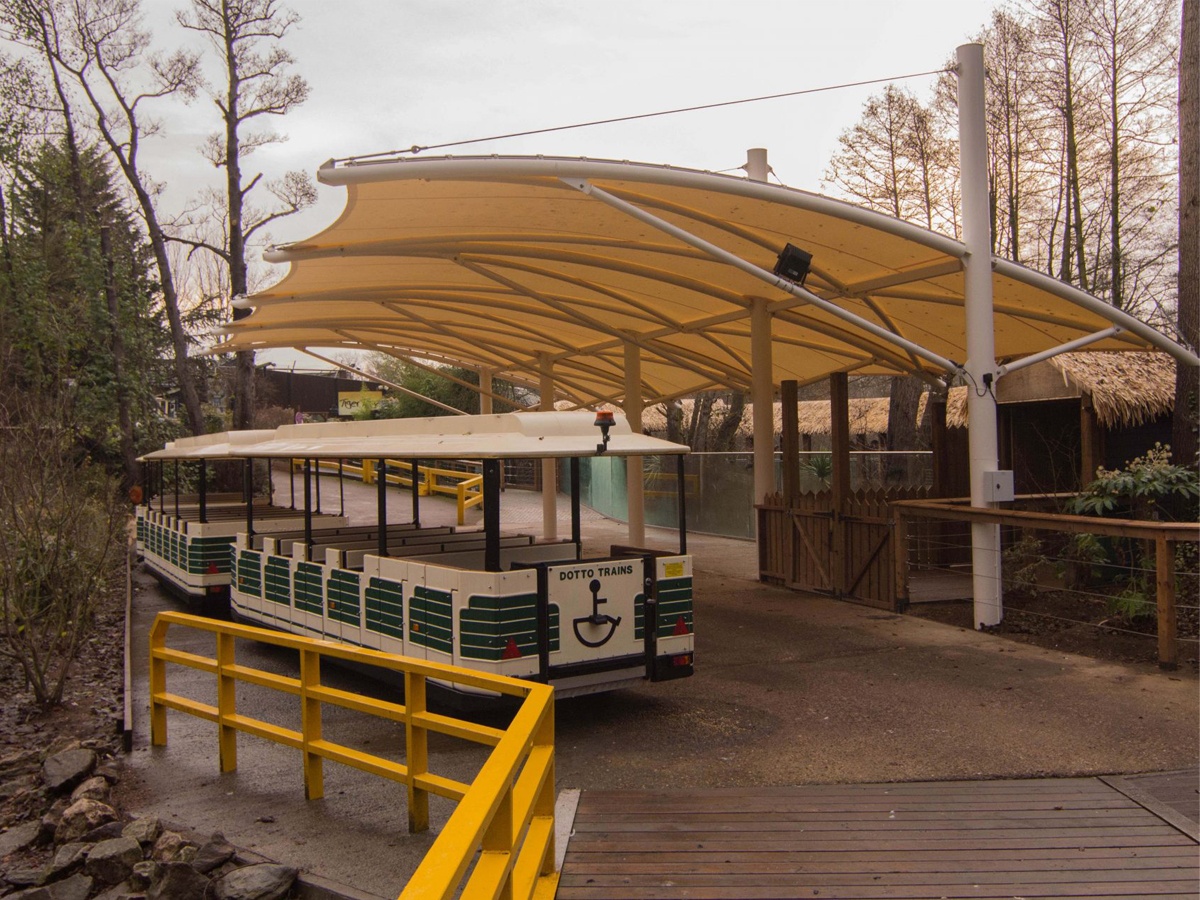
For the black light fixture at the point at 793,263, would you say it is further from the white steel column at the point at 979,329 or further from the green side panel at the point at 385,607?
the green side panel at the point at 385,607

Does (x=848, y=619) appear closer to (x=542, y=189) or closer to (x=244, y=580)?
(x=542, y=189)

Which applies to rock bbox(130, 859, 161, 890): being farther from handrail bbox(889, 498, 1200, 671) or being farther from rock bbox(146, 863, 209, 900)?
handrail bbox(889, 498, 1200, 671)

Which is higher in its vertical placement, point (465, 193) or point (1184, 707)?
point (465, 193)

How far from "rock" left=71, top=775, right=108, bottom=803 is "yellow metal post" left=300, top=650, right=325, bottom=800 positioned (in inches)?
61.7

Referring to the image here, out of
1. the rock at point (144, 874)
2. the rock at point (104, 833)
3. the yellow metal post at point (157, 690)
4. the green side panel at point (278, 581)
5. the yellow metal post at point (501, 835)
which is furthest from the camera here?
the green side panel at point (278, 581)

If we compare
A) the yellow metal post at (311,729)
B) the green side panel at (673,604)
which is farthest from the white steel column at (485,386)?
the yellow metal post at (311,729)

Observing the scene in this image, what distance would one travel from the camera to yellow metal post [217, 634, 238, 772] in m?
7.09

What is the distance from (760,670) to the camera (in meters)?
9.55

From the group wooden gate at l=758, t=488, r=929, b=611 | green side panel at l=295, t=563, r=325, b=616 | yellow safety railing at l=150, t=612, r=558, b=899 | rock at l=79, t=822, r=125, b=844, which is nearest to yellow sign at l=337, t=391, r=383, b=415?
wooden gate at l=758, t=488, r=929, b=611

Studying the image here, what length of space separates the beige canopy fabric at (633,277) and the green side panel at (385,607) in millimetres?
3830

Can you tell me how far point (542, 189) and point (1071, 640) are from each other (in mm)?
7253

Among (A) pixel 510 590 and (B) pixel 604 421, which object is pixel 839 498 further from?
(A) pixel 510 590

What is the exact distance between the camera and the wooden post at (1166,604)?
862 cm

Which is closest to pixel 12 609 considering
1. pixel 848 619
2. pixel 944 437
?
pixel 848 619
